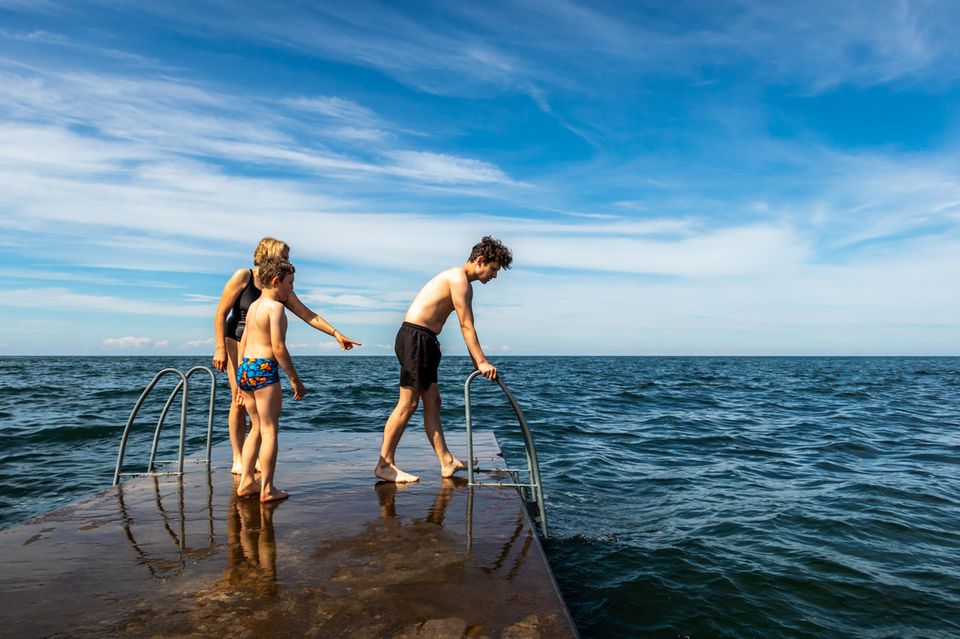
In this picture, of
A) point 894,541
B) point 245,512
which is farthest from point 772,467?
point 245,512

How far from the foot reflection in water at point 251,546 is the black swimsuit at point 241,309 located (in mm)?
1317

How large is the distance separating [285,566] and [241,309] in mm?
2264

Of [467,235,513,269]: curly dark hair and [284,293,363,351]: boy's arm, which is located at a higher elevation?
[467,235,513,269]: curly dark hair

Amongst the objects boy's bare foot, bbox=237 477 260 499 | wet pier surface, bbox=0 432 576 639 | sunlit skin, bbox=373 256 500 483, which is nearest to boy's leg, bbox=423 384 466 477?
sunlit skin, bbox=373 256 500 483

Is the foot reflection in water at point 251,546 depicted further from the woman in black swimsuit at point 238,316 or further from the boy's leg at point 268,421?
the woman in black swimsuit at point 238,316

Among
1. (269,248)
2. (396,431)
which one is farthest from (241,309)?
(396,431)

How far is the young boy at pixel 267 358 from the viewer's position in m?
4.25

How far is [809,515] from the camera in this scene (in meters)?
6.78

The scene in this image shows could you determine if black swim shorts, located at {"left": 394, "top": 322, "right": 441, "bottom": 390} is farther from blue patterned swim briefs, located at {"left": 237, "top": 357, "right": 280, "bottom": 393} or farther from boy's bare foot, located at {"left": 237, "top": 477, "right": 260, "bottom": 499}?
boy's bare foot, located at {"left": 237, "top": 477, "right": 260, "bottom": 499}

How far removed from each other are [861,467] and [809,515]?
11.9ft

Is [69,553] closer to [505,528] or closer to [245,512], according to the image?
[245,512]

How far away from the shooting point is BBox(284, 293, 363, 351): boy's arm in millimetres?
4782

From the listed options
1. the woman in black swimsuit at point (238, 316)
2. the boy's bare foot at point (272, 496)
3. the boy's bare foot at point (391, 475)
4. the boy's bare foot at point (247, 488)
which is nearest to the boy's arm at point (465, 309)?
the woman in black swimsuit at point (238, 316)

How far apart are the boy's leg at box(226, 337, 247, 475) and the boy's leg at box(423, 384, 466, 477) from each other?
153 cm
